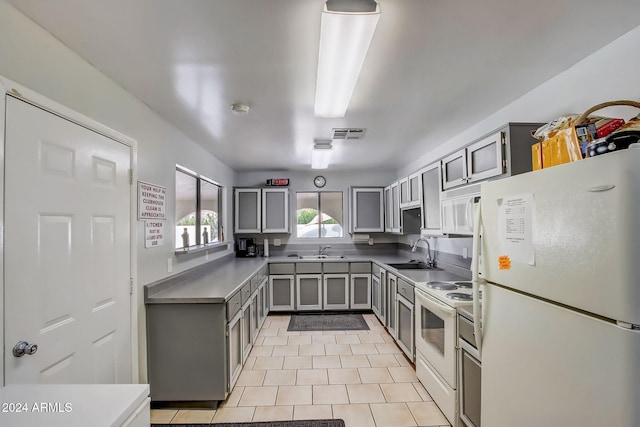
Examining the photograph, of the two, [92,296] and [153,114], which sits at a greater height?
[153,114]

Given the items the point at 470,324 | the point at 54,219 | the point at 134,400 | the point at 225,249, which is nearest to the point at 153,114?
the point at 54,219

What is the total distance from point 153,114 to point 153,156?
0.35m

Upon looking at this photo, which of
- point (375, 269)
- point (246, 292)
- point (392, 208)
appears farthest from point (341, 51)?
point (375, 269)

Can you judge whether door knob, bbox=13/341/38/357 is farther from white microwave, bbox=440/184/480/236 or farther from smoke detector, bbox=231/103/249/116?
white microwave, bbox=440/184/480/236

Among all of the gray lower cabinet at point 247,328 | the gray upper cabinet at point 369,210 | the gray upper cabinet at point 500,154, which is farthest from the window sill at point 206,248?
the gray upper cabinet at point 500,154

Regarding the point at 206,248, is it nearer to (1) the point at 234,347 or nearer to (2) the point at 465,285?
(1) the point at 234,347

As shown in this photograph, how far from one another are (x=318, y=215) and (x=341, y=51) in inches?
161

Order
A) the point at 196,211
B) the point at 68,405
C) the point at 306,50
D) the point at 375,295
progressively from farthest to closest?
1. the point at 375,295
2. the point at 196,211
3. the point at 306,50
4. the point at 68,405

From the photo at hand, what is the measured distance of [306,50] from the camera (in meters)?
1.66

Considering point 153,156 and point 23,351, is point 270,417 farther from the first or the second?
point 153,156

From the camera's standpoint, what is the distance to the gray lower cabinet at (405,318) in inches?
116

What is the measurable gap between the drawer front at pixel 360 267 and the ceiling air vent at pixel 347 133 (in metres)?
2.18

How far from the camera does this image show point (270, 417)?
2238 mm

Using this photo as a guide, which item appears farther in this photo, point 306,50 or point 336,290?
point 336,290
